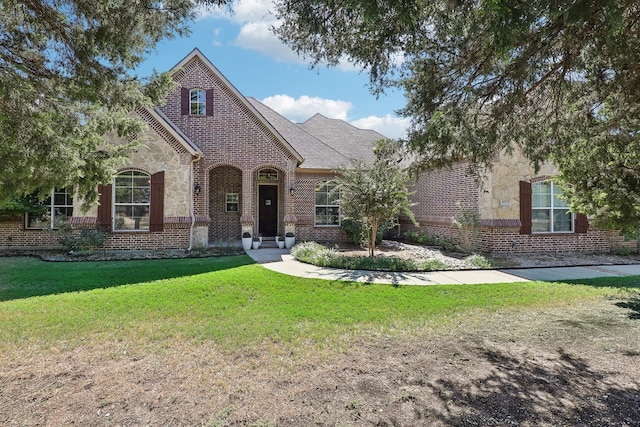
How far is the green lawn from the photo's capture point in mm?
4910

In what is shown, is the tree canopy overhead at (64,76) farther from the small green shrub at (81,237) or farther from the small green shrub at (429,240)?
the small green shrub at (429,240)

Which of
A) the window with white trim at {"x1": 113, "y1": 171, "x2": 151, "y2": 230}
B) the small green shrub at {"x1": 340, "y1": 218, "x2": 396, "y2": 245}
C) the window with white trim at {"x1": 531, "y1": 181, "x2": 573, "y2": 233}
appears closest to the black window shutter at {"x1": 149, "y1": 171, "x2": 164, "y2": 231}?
the window with white trim at {"x1": 113, "y1": 171, "x2": 151, "y2": 230}

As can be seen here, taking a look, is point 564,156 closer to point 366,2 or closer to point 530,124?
point 530,124

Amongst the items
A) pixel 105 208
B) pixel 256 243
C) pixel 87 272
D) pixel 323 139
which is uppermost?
pixel 323 139

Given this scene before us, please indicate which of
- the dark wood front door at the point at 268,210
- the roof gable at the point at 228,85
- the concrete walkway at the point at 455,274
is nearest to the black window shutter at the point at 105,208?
the roof gable at the point at 228,85

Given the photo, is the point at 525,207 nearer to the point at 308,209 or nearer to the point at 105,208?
the point at 308,209

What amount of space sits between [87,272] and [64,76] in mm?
6320

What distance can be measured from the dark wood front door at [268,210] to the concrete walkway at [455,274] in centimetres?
531

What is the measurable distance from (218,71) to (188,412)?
13.8 metres

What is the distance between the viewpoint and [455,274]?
9125 millimetres

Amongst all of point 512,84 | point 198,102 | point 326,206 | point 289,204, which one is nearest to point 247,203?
point 289,204

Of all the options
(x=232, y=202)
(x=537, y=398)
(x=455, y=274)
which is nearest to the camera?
(x=537, y=398)

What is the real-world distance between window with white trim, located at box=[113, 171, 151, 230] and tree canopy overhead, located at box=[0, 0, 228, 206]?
831 centimetres

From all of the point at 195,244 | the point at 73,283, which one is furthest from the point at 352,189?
the point at 73,283
